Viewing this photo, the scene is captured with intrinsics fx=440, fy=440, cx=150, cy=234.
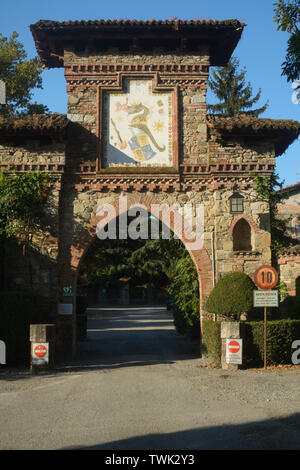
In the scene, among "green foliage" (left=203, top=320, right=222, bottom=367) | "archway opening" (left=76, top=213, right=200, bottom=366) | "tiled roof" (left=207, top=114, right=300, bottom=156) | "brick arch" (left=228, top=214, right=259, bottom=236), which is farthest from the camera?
"archway opening" (left=76, top=213, right=200, bottom=366)

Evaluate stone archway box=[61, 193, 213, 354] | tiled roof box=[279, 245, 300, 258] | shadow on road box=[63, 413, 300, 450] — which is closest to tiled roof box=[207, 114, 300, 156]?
stone archway box=[61, 193, 213, 354]

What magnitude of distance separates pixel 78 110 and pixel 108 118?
946 mm

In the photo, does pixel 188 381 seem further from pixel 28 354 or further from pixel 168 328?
pixel 168 328

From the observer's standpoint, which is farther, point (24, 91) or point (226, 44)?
point (24, 91)

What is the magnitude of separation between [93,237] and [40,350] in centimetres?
369

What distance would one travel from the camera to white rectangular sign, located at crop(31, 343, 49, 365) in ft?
35.3

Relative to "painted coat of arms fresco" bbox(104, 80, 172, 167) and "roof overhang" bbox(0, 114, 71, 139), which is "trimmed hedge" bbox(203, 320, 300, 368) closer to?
"painted coat of arms fresco" bbox(104, 80, 172, 167)

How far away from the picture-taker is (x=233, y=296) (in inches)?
458

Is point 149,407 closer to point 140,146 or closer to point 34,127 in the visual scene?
point 140,146

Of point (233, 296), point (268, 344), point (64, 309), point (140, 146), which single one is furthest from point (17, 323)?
point (268, 344)

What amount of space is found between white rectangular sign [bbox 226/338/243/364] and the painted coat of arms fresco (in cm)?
556

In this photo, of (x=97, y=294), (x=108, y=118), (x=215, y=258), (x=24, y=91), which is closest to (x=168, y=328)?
(x=215, y=258)

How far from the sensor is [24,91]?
77.8 ft

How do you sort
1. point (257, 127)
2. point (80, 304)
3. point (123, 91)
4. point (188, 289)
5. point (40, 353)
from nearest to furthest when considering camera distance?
point (40, 353) < point (257, 127) < point (123, 91) < point (188, 289) < point (80, 304)
